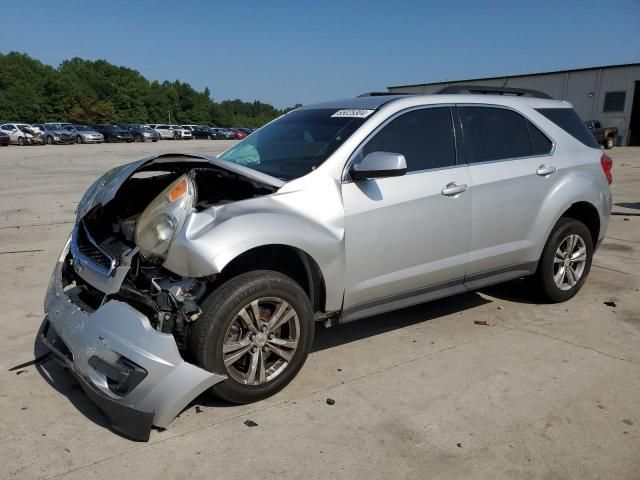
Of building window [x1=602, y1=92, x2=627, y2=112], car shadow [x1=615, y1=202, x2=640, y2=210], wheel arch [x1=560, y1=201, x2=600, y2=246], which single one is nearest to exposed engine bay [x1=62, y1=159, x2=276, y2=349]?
wheel arch [x1=560, y1=201, x2=600, y2=246]

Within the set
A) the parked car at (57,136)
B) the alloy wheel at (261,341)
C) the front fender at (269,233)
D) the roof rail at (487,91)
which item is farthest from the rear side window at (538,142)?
the parked car at (57,136)

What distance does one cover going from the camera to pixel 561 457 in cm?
281

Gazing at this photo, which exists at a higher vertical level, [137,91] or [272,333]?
[137,91]

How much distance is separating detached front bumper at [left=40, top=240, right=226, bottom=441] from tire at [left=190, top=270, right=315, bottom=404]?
15cm

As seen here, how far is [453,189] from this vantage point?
13.1 ft

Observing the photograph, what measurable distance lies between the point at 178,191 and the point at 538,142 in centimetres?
311

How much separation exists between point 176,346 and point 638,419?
259cm

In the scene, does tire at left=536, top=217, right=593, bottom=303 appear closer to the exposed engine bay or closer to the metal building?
the exposed engine bay

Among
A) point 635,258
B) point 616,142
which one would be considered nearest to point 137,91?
point 616,142

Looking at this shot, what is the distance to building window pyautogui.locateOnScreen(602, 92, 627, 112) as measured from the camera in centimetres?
4544

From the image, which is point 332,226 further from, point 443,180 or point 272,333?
point 443,180

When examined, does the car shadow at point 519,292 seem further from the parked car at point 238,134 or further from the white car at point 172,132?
the parked car at point 238,134

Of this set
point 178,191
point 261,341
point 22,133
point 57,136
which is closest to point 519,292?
point 261,341

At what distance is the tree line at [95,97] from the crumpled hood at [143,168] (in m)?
90.7
